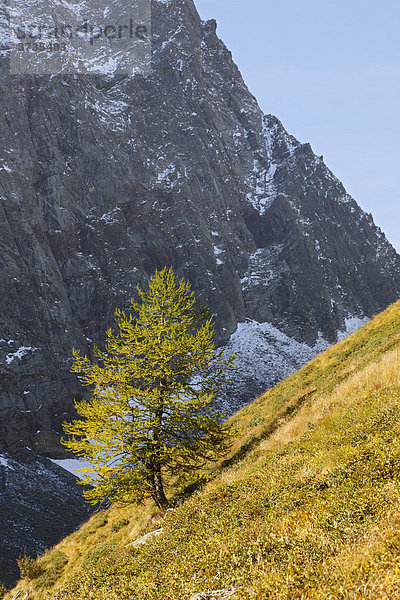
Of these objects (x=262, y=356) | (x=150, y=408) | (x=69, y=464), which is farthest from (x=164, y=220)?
(x=150, y=408)

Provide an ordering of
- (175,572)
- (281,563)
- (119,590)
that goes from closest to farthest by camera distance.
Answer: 1. (281,563)
2. (175,572)
3. (119,590)

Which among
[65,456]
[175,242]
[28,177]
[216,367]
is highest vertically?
[28,177]

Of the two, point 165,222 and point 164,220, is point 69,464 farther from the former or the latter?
point 164,220

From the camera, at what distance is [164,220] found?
99.6 meters

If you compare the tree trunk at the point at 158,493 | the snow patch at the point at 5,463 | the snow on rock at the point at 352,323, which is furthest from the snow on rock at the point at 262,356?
the tree trunk at the point at 158,493

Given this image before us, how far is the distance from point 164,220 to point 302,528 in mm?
99595

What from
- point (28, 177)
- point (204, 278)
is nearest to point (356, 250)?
point (204, 278)

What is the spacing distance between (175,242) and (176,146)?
36737 mm

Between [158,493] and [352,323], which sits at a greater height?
[158,493]

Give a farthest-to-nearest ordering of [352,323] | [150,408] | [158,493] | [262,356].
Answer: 1. [352,323]
2. [262,356]
3. [158,493]
4. [150,408]

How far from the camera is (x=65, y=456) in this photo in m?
51.7

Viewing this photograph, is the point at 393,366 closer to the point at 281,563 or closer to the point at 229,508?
the point at 229,508

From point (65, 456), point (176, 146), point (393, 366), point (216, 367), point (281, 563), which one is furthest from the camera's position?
point (176, 146)

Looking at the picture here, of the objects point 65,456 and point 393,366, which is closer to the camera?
point 393,366
